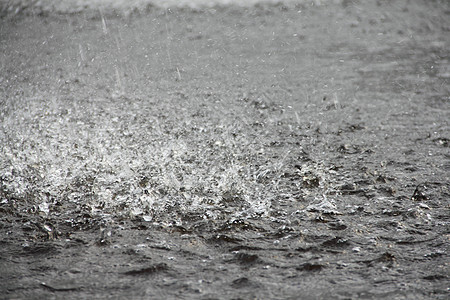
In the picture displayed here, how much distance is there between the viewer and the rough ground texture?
2.78 meters

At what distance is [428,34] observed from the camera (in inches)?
367

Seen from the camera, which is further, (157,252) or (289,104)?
(289,104)

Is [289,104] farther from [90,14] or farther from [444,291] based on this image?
[90,14]

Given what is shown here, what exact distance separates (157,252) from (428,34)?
26.5 feet

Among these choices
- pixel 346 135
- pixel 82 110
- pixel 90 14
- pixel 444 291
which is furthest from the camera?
pixel 90 14

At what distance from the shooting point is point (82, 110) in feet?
19.0

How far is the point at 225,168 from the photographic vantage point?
4.24 meters

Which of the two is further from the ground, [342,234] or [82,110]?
[82,110]

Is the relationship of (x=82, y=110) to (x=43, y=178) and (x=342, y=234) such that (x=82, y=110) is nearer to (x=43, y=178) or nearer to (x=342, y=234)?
(x=43, y=178)

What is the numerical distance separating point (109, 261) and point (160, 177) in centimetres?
120

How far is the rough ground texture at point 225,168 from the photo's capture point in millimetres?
2781

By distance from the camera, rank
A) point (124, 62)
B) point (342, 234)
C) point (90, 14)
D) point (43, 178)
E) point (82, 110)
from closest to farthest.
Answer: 1. point (342, 234)
2. point (43, 178)
3. point (82, 110)
4. point (124, 62)
5. point (90, 14)

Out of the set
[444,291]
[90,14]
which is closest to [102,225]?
[444,291]

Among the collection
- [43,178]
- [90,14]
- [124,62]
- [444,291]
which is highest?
[90,14]
